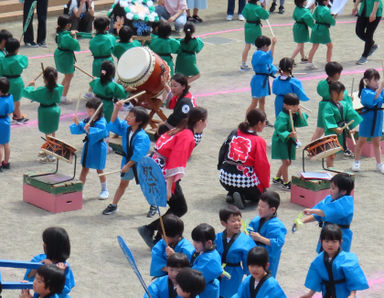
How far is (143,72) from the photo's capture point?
12.8m

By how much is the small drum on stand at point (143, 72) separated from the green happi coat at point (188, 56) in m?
2.04

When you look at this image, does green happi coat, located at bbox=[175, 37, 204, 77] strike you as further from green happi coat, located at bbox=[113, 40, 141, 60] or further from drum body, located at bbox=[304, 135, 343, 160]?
drum body, located at bbox=[304, 135, 343, 160]

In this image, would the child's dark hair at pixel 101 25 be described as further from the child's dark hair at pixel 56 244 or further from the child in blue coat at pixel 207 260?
the child's dark hair at pixel 56 244

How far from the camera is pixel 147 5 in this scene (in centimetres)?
1717

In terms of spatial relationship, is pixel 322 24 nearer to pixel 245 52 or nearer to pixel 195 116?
pixel 245 52

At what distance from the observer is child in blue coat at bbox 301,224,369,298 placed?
736 centimetres

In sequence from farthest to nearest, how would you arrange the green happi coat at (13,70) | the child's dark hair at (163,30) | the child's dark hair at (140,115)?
the child's dark hair at (163,30) → the green happi coat at (13,70) → the child's dark hair at (140,115)

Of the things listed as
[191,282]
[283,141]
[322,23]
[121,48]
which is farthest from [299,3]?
[191,282]

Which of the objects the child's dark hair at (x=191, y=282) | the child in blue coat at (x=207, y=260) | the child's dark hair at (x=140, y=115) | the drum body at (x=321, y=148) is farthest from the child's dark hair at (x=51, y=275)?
the drum body at (x=321, y=148)

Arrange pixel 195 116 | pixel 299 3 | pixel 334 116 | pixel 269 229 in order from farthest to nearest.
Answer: pixel 299 3 < pixel 334 116 < pixel 195 116 < pixel 269 229

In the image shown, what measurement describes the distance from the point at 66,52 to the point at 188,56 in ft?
6.42

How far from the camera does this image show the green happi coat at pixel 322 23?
17.0m

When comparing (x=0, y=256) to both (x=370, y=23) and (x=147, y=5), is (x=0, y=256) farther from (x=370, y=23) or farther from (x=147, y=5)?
(x=370, y=23)

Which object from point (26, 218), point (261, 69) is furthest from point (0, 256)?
point (261, 69)
